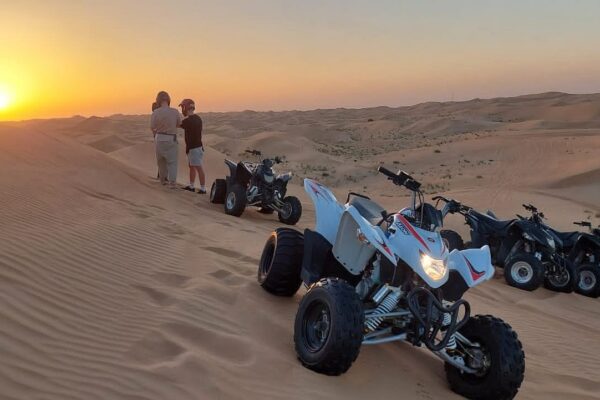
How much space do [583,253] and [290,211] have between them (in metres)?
5.40

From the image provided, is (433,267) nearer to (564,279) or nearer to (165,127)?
(564,279)

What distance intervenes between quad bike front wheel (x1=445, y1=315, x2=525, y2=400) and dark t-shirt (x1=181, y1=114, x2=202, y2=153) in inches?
351

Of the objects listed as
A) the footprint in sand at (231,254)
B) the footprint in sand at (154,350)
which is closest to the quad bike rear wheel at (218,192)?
the footprint in sand at (231,254)

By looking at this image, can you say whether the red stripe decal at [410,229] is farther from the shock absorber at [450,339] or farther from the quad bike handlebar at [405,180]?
the shock absorber at [450,339]

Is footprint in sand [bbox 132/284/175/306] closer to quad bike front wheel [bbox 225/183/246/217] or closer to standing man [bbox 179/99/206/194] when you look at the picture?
quad bike front wheel [bbox 225/183/246/217]

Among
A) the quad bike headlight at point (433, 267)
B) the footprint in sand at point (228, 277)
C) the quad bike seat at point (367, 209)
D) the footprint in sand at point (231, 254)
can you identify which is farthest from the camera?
the footprint in sand at point (231, 254)

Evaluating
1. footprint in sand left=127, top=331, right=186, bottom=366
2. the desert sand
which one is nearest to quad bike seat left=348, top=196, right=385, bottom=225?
the desert sand

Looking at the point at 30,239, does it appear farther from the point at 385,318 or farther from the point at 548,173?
the point at 548,173

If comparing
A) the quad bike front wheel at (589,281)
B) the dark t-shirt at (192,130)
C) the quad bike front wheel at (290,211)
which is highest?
the dark t-shirt at (192,130)

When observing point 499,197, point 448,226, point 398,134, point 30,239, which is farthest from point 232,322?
point 398,134

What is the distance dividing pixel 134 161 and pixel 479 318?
18711 millimetres

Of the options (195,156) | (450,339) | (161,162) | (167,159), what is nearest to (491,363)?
(450,339)

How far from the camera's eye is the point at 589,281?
920cm

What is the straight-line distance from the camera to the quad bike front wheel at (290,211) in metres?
10.9
